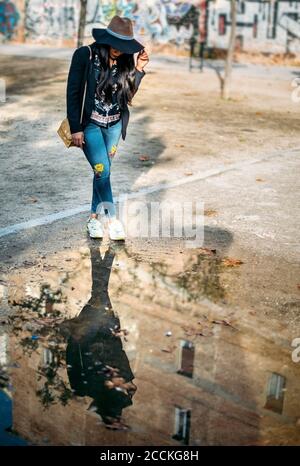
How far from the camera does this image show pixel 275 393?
433 cm

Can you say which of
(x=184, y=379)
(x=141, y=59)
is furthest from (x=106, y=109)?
(x=184, y=379)

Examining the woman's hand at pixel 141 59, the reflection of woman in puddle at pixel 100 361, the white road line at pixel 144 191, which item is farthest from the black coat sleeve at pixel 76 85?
the reflection of woman in puddle at pixel 100 361

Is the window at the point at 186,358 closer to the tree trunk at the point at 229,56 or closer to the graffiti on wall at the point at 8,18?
the tree trunk at the point at 229,56

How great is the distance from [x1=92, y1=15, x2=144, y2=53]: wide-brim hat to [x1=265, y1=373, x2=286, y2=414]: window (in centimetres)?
296

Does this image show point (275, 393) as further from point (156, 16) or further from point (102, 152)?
point (156, 16)

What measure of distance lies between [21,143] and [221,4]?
18534 mm

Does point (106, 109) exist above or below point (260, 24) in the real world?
below

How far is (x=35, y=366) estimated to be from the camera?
4.46 metres

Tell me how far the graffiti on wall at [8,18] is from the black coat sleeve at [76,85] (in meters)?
27.2

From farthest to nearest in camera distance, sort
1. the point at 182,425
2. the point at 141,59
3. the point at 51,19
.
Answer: the point at 51,19 → the point at 141,59 → the point at 182,425

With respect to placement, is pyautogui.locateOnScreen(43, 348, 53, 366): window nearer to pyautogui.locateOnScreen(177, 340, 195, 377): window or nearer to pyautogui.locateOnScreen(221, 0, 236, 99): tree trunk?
pyautogui.locateOnScreen(177, 340, 195, 377): window

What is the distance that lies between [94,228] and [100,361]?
2402 millimetres

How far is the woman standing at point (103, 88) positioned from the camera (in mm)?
5980

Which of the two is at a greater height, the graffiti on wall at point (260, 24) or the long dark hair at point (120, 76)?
the graffiti on wall at point (260, 24)
